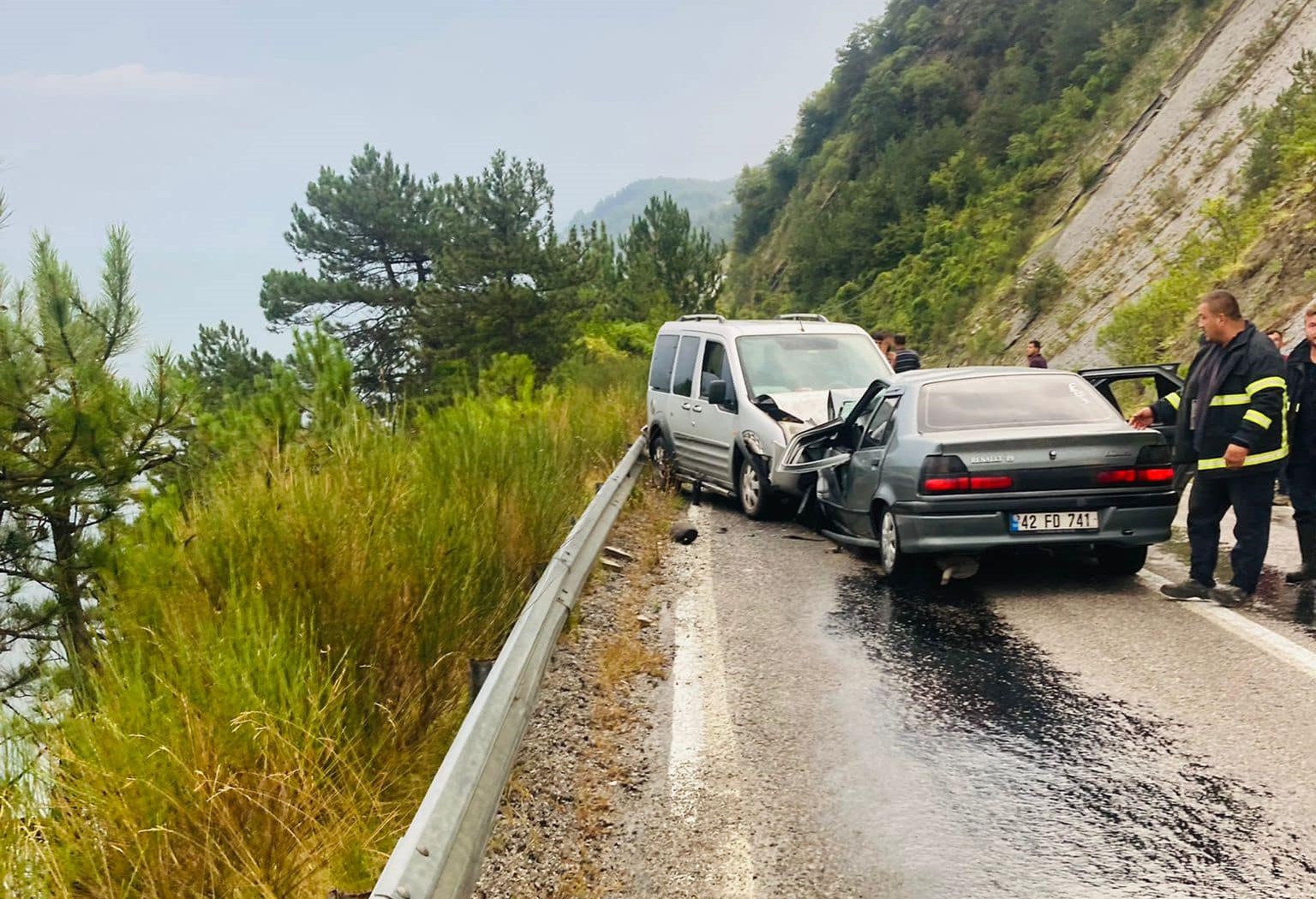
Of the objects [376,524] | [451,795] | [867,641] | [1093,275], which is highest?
[1093,275]

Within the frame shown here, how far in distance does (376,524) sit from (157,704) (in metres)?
1.70

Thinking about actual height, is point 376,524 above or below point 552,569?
above

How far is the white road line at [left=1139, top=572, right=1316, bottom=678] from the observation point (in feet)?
17.7

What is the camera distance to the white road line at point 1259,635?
17.7ft

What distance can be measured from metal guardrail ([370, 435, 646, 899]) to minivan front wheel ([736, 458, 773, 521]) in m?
5.13

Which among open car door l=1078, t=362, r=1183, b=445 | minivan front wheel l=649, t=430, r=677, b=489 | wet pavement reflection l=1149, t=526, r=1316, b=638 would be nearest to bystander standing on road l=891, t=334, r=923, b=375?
minivan front wheel l=649, t=430, r=677, b=489

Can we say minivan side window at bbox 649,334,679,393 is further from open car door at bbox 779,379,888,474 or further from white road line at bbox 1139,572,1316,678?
white road line at bbox 1139,572,1316,678

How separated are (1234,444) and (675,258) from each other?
44.1 meters

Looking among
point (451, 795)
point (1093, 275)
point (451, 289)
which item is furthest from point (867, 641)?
point (451, 289)

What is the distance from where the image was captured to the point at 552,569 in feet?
19.7

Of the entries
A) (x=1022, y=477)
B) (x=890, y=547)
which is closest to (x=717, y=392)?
(x=890, y=547)

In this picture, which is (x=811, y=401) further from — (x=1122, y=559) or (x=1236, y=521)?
(x=1236, y=521)

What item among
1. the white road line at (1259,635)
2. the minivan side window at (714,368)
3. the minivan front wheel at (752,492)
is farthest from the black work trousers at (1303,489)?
the minivan side window at (714,368)

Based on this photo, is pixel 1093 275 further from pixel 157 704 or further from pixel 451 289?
pixel 157 704
